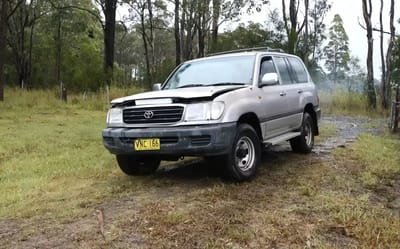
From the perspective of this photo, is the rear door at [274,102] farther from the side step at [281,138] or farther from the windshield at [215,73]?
the windshield at [215,73]

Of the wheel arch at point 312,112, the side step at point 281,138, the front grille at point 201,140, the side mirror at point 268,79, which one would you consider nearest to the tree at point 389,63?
the wheel arch at point 312,112

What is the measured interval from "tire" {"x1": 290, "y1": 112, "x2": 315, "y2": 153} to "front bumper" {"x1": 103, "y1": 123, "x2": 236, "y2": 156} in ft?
8.67

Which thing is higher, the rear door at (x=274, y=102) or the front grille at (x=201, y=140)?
the rear door at (x=274, y=102)

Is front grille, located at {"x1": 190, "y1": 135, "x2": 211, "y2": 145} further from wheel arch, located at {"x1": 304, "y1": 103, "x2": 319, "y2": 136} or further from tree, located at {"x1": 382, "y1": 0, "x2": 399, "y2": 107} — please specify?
tree, located at {"x1": 382, "y1": 0, "x2": 399, "y2": 107}

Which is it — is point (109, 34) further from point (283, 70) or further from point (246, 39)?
point (283, 70)

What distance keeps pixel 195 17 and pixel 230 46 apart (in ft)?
23.0

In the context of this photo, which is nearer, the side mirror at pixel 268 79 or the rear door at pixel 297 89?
the side mirror at pixel 268 79

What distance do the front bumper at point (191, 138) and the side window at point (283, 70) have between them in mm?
2148

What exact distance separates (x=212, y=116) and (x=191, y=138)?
0.35m

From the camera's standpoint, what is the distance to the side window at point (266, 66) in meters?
6.55

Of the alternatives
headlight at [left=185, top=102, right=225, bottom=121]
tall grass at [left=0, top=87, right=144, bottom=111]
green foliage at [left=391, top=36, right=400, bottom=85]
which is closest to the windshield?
headlight at [left=185, top=102, right=225, bottom=121]

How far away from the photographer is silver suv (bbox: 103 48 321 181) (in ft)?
17.1

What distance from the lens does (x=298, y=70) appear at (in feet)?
26.2

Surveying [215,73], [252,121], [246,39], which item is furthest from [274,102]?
[246,39]
